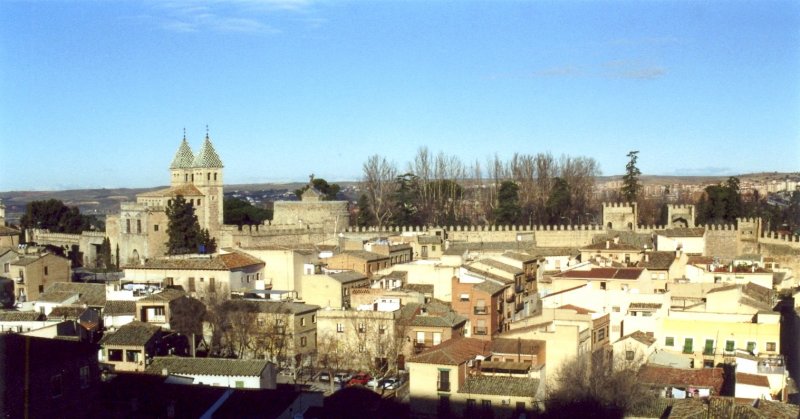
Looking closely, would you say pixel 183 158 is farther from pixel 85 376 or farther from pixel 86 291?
pixel 85 376

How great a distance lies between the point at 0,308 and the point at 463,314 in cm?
803

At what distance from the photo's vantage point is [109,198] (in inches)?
3095

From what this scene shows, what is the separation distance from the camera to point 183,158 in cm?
2898

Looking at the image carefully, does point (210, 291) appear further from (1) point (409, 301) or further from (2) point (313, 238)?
(2) point (313, 238)

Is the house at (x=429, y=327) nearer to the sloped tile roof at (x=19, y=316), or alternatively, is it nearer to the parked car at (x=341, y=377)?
the parked car at (x=341, y=377)

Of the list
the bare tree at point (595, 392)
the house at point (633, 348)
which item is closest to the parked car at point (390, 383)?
the bare tree at point (595, 392)

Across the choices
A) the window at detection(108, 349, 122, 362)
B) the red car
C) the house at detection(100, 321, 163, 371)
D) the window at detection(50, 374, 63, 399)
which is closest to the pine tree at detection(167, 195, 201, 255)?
the house at detection(100, 321, 163, 371)

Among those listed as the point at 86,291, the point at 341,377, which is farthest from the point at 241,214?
the point at 341,377

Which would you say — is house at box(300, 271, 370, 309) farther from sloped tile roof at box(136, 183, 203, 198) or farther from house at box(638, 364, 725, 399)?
sloped tile roof at box(136, 183, 203, 198)

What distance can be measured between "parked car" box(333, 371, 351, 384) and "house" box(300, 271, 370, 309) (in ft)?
8.22

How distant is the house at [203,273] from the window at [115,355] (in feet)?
12.4

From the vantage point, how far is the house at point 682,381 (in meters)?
12.1

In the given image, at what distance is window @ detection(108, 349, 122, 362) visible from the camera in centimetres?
1453

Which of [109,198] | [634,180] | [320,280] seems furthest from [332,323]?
[109,198]
